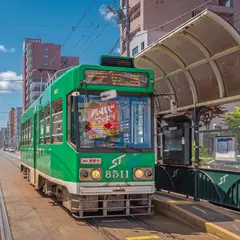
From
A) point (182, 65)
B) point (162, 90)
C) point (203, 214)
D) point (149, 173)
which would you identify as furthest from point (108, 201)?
point (162, 90)

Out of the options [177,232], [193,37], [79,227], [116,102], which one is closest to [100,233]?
[79,227]

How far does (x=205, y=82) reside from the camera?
1020 centimetres

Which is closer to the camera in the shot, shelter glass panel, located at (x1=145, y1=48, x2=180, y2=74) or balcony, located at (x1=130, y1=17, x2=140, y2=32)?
shelter glass panel, located at (x1=145, y1=48, x2=180, y2=74)

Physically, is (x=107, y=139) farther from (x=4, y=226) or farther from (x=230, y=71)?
(x=230, y=71)

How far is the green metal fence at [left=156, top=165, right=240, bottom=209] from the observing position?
877cm

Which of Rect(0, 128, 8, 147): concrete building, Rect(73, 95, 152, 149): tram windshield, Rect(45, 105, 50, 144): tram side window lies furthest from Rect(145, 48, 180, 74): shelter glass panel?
Rect(0, 128, 8, 147): concrete building

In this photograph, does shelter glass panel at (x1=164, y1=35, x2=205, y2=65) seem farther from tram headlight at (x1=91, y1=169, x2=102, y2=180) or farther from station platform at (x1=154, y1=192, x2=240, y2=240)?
tram headlight at (x1=91, y1=169, x2=102, y2=180)

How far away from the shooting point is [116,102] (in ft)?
27.6

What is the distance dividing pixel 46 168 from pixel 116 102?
10.9 feet

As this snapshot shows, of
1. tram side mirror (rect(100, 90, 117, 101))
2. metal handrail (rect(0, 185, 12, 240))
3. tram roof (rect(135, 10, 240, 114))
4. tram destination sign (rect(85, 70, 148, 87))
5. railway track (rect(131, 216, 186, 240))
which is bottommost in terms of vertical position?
railway track (rect(131, 216, 186, 240))

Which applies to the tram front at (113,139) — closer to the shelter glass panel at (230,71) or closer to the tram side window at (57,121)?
the tram side window at (57,121)

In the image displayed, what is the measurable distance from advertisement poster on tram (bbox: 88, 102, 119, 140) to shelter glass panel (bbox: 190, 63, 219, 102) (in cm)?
293

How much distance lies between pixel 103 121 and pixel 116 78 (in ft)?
3.34

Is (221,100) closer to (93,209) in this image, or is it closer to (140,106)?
(140,106)
